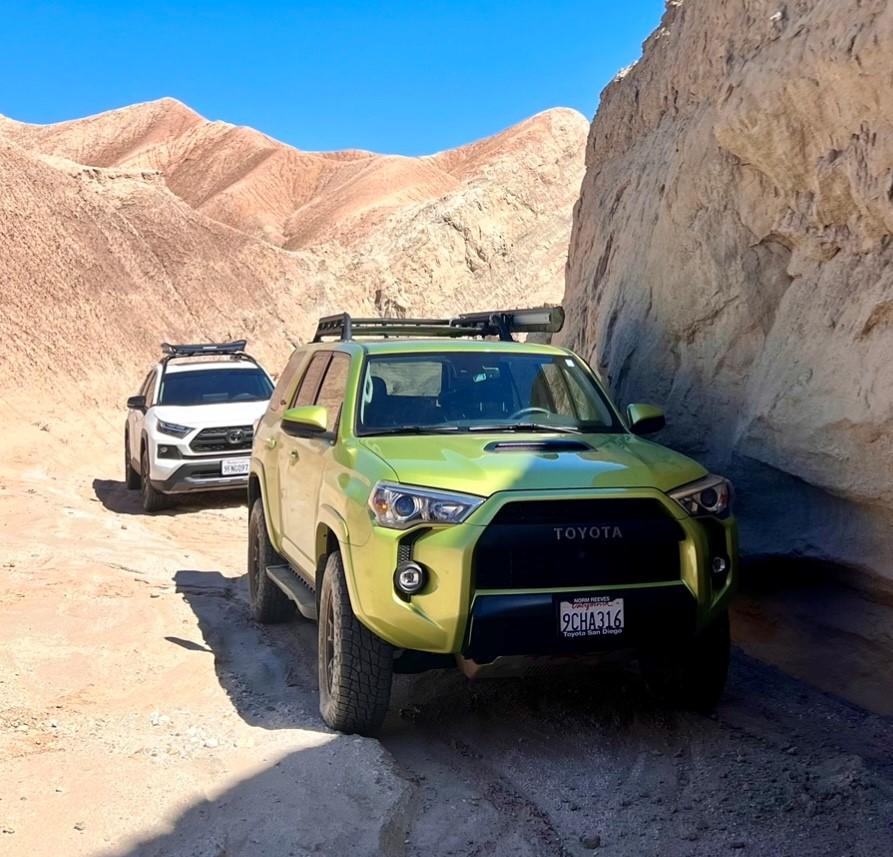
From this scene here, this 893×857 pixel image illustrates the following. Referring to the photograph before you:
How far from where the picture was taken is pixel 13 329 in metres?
26.8

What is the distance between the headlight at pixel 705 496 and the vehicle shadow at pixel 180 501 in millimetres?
9019

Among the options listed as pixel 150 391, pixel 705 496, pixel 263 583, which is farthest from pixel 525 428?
pixel 150 391

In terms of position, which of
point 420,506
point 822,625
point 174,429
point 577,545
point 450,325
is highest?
point 450,325

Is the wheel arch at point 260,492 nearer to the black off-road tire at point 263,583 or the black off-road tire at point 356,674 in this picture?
the black off-road tire at point 263,583

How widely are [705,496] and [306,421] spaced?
6.52 feet

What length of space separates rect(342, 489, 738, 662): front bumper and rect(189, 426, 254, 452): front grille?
8273 millimetres

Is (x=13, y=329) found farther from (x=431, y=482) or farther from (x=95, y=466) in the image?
(x=431, y=482)

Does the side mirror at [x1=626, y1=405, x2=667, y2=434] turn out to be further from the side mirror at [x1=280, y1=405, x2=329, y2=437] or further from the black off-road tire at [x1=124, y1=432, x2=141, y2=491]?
the black off-road tire at [x1=124, y1=432, x2=141, y2=491]

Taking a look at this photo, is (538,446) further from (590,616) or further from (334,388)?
(334,388)

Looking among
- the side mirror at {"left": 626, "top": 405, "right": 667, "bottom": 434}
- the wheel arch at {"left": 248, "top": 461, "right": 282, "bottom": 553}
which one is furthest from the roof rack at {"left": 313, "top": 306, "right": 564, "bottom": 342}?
the side mirror at {"left": 626, "top": 405, "right": 667, "bottom": 434}

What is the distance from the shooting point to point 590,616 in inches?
193

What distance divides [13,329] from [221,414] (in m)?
15.6

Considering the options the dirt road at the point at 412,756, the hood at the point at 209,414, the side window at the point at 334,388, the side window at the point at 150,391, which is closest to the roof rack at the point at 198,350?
the side window at the point at 150,391

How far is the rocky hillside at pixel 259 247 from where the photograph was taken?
93.3 feet
